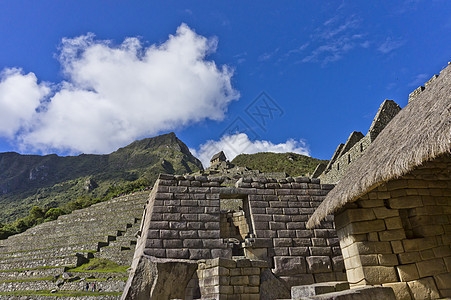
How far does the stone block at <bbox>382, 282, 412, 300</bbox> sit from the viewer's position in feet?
15.5

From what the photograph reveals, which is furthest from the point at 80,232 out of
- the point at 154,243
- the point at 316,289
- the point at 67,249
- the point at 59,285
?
the point at 316,289

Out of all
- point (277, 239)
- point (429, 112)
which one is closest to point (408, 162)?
point (429, 112)

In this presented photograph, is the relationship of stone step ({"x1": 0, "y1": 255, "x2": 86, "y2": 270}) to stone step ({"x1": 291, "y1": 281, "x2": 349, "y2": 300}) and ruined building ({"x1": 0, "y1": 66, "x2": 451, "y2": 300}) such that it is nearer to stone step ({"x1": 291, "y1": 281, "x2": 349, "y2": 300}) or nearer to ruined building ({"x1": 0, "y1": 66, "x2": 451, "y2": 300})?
ruined building ({"x1": 0, "y1": 66, "x2": 451, "y2": 300})

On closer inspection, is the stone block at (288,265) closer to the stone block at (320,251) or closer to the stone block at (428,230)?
the stone block at (320,251)

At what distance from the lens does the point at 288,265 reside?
23.8 ft

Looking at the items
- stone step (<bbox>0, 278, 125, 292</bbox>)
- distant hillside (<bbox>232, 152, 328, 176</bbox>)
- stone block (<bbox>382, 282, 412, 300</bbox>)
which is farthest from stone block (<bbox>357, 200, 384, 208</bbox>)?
distant hillside (<bbox>232, 152, 328, 176</bbox>)

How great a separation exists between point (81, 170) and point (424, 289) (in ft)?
341

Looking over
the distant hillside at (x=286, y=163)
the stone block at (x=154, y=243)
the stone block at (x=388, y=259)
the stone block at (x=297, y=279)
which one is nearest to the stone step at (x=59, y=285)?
the stone block at (x=154, y=243)

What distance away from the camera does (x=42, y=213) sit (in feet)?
128

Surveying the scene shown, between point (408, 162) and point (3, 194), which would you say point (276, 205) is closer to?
point (408, 162)

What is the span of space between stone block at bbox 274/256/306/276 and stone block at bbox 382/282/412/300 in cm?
266

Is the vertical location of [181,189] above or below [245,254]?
above

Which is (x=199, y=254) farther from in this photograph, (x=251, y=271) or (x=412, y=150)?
(x=412, y=150)

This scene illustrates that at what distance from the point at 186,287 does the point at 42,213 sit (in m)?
40.2
